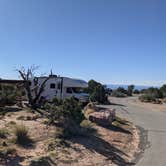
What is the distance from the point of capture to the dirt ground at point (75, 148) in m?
10.1

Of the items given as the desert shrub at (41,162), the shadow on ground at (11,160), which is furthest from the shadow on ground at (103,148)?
the shadow on ground at (11,160)

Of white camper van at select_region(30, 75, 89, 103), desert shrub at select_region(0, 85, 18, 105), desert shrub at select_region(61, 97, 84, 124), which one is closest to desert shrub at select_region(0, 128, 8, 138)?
desert shrub at select_region(61, 97, 84, 124)

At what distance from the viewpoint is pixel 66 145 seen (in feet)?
38.3

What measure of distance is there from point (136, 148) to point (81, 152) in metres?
3.01

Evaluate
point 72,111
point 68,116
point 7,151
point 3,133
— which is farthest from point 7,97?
point 7,151

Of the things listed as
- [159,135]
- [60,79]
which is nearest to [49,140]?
[159,135]

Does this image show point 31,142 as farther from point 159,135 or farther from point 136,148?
point 159,135

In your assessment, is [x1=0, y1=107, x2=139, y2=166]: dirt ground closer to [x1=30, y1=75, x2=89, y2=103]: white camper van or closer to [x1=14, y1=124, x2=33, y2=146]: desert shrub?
[x1=14, y1=124, x2=33, y2=146]: desert shrub

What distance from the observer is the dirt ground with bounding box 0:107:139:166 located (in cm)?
1006

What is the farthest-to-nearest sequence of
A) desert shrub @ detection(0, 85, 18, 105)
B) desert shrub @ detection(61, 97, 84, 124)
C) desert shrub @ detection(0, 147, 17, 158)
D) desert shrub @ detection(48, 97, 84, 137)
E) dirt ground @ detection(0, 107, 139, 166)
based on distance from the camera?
desert shrub @ detection(0, 85, 18, 105) < desert shrub @ detection(61, 97, 84, 124) < desert shrub @ detection(48, 97, 84, 137) < dirt ground @ detection(0, 107, 139, 166) < desert shrub @ detection(0, 147, 17, 158)

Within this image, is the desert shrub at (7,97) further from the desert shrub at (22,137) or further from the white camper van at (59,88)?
the desert shrub at (22,137)

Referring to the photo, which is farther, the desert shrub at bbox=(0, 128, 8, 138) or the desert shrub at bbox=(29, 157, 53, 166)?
the desert shrub at bbox=(0, 128, 8, 138)

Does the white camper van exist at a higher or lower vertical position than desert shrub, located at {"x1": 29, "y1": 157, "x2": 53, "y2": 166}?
higher

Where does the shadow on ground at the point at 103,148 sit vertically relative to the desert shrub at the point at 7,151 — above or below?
below
